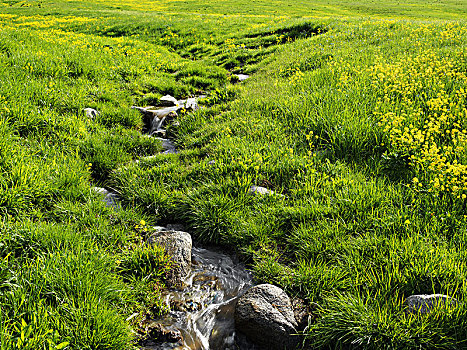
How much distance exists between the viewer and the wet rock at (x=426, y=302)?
3135 millimetres

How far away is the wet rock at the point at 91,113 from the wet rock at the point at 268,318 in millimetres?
6279

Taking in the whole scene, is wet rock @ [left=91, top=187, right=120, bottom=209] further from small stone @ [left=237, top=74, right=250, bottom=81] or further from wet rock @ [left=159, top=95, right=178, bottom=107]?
small stone @ [left=237, top=74, right=250, bottom=81]

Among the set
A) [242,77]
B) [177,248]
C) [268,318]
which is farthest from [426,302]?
[242,77]

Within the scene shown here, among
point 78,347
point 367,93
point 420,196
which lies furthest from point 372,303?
point 367,93

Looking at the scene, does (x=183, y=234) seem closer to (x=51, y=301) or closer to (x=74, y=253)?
(x=74, y=253)

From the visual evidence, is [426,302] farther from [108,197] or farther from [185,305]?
[108,197]

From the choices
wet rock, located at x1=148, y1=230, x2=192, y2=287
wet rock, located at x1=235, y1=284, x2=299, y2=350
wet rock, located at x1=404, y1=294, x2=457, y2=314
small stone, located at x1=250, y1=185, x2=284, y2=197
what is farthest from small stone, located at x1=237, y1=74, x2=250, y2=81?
wet rock, located at x1=404, y1=294, x2=457, y2=314

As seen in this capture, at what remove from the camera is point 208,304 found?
13.1 feet

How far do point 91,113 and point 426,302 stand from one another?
7.81m

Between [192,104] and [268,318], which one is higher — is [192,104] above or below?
above

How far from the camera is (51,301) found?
10.8 feet

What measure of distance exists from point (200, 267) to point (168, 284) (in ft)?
1.70

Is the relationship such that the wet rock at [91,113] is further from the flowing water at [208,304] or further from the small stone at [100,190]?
the flowing water at [208,304]

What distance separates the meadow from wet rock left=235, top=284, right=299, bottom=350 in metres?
0.22
